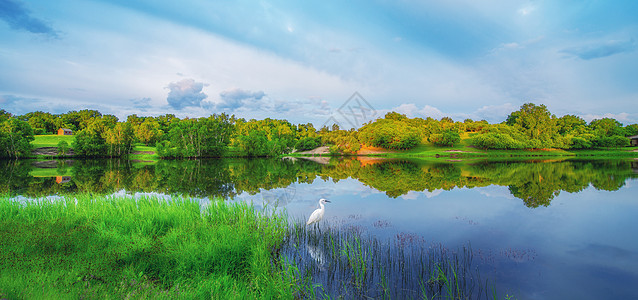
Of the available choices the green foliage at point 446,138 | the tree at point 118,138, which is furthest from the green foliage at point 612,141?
the tree at point 118,138

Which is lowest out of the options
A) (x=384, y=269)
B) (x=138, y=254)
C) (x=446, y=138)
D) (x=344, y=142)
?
(x=384, y=269)

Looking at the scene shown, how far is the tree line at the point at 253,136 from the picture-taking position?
61750 mm

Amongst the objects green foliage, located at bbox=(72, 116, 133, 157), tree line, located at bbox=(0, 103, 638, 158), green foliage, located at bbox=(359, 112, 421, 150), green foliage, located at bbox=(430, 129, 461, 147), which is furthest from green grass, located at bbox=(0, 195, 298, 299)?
green foliage, located at bbox=(430, 129, 461, 147)

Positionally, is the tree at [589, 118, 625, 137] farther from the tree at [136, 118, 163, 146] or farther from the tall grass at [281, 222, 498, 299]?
the tree at [136, 118, 163, 146]

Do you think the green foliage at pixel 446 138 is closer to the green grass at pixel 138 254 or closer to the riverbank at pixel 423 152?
the riverbank at pixel 423 152

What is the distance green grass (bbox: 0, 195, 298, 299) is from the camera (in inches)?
168

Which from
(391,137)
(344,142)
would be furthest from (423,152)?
(344,142)

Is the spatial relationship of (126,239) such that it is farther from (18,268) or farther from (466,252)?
(466,252)

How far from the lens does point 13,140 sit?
51.0 metres

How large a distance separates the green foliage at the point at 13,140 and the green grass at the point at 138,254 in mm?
60313

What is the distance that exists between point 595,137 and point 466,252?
100487 mm

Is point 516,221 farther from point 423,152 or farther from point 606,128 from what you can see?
point 606,128

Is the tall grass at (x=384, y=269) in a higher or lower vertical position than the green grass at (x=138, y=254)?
lower

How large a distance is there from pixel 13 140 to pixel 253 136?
42.8 m
